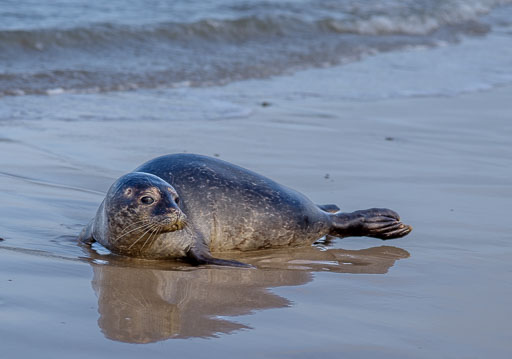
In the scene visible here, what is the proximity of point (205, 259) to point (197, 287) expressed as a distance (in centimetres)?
36

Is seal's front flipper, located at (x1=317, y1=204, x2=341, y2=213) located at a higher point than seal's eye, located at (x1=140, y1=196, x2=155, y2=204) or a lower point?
higher

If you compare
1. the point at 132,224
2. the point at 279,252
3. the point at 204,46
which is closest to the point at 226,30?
the point at 204,46

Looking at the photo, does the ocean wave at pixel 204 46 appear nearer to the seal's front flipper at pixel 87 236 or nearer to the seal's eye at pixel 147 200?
the seal's front flipper at pixel 87 236

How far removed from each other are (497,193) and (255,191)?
5.32 feet

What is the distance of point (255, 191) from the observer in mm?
4438

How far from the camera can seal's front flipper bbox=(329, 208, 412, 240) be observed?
Answer: 14.6 ft

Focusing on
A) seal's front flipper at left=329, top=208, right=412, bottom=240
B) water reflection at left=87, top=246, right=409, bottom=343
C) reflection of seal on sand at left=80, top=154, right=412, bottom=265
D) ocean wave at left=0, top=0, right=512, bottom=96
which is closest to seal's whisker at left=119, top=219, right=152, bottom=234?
reflection of seal on sand at left=80, top=154, right=412, bottom=265

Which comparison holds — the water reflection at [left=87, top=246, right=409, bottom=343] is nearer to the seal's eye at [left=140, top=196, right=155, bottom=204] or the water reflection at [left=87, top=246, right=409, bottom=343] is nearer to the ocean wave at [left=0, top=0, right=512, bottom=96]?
the seal's eye at [left=140, top=196, right=155, bottom=204]

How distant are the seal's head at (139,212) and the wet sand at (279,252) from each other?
10 cm

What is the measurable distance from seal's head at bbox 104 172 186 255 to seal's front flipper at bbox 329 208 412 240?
92 centimetres

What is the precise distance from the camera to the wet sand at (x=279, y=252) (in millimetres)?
3002

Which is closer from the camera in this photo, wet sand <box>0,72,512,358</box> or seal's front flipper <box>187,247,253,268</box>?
wet sand <box>0,72,512,358</box>

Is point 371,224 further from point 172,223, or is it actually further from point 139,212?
point 139,212

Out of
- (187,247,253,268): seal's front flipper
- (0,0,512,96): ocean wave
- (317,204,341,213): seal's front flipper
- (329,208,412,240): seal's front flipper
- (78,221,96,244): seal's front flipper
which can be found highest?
(0,0,512,96): ocean wave
